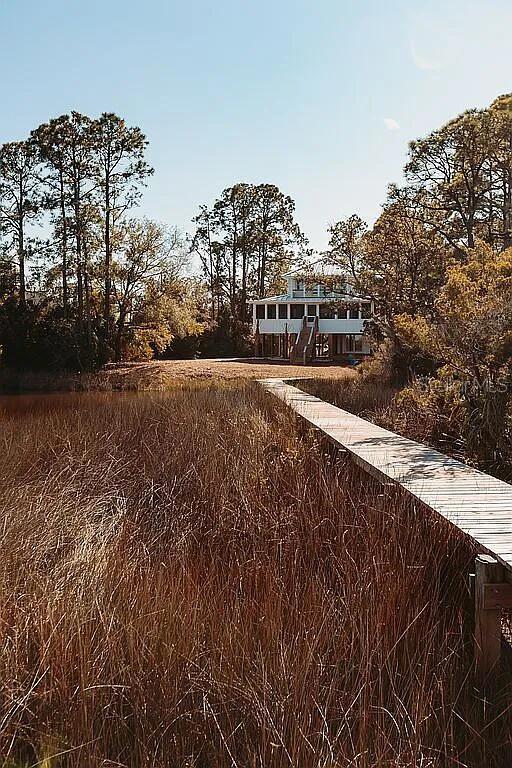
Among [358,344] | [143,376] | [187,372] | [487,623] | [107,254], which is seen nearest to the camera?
A: [487,623]

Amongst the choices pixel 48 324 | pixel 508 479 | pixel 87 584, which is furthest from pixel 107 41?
pixel 48 324

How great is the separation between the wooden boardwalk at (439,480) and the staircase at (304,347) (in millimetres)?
19631

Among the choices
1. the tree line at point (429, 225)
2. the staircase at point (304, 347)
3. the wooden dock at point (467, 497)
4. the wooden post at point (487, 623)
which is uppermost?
the tree line at point (429, 225)

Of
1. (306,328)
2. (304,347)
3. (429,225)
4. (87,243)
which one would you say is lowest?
(304,347)

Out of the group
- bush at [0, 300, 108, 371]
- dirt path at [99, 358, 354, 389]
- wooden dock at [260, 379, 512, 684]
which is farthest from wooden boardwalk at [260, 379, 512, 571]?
bush at [0, 300, 108, 371]

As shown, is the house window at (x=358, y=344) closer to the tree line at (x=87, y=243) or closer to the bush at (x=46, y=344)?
the tree line at (x=87, y=243)

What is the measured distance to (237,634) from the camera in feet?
10.7

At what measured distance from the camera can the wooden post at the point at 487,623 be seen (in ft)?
11.2

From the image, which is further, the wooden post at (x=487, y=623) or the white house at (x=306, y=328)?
the white house at (x=306, y=328)

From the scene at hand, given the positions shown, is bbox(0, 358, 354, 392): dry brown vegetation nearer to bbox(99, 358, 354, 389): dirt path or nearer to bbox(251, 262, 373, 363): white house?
bbox(99, 358, 354, 389): dirt path

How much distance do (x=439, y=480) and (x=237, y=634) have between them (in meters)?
2.45

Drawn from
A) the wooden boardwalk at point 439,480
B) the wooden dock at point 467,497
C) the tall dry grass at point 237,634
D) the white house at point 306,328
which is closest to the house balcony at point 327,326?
the white house at point 306,328

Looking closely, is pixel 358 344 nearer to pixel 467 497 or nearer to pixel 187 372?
pixel 187 372

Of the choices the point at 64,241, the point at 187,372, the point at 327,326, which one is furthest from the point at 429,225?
the point at 327,326
